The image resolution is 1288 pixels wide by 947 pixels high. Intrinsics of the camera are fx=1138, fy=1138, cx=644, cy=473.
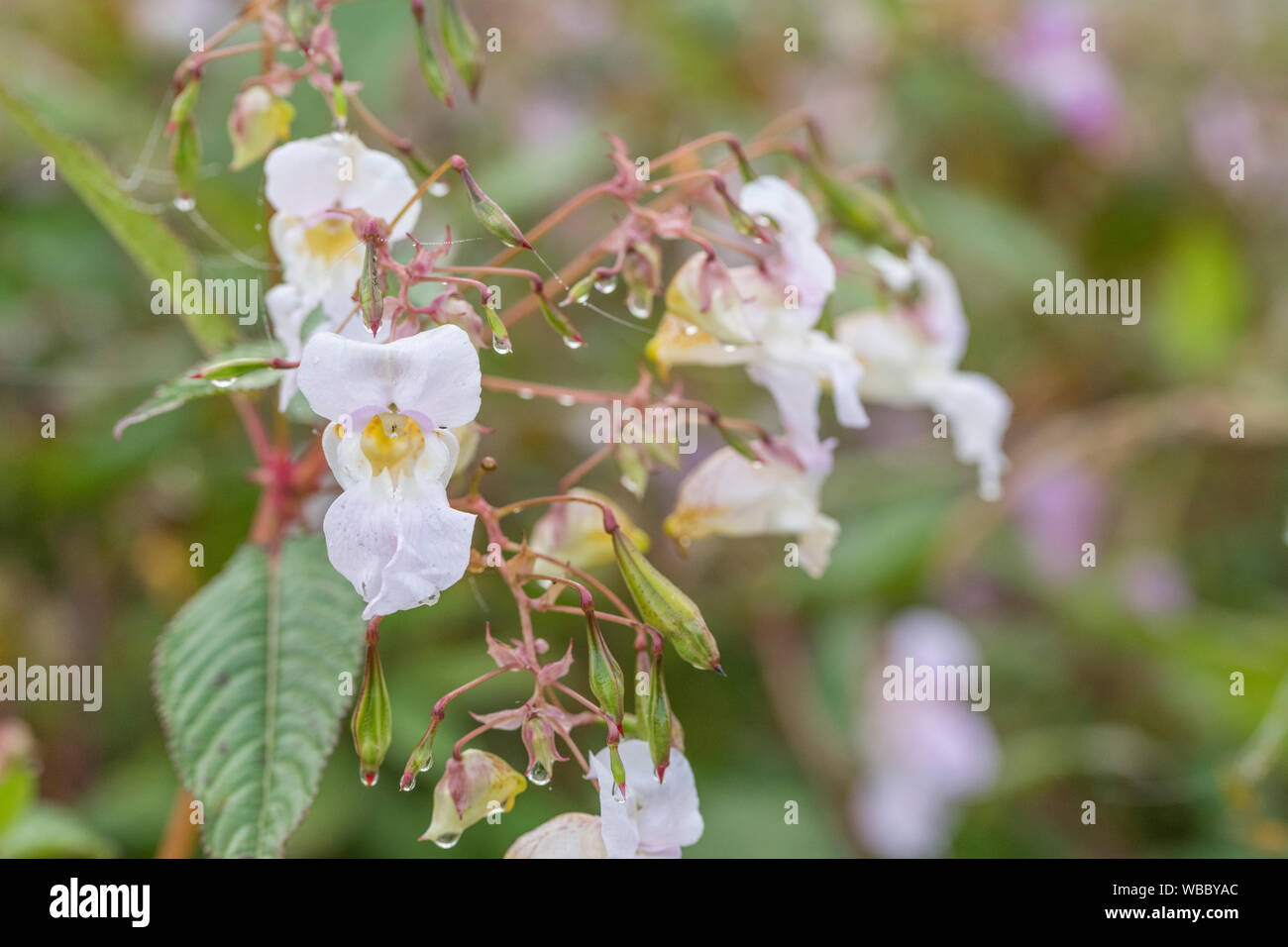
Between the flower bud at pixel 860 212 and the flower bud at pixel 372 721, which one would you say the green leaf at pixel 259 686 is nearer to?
the flower bud at pixel 372 721

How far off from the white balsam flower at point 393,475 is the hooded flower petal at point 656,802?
0.12m

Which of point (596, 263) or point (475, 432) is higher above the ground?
point (596, 263)

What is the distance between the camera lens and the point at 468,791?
1.53 ft

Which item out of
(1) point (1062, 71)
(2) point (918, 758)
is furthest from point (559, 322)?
(1) point (1062, 71)

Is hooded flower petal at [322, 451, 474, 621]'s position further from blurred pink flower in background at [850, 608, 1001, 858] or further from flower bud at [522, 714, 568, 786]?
blurred pink flower in background at [850, 608, 1001, 858]

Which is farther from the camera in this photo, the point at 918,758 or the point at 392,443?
the point at 918,758

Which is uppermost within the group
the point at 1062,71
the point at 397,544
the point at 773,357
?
the point at 1062,71

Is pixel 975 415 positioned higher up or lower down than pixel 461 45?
lower down

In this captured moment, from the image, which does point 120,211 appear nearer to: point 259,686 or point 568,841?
point 259,686

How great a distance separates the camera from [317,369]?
438mm

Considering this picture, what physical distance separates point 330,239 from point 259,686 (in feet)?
0.75

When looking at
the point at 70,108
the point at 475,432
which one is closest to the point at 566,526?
the point at 475,432

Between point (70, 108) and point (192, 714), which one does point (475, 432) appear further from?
point (70, 108)

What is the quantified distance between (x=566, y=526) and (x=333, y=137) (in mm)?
217
